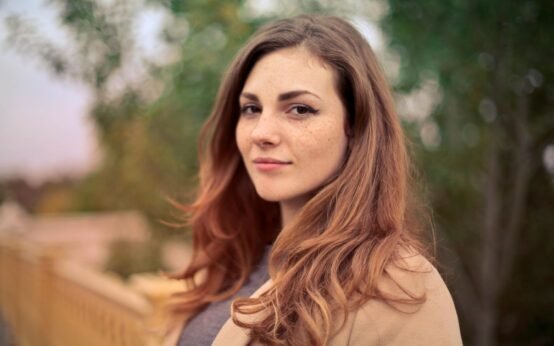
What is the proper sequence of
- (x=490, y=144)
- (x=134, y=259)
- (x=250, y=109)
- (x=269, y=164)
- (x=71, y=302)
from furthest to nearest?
(x=134, y=259)
(x=71, y=302)
(x=490, y=144)
(x=250, y=109)
(x=269, y=164)

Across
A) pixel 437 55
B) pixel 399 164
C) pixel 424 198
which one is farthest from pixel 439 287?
pixel 437 55

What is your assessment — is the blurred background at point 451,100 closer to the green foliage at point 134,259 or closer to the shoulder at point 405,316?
the shoulder at point 405,316

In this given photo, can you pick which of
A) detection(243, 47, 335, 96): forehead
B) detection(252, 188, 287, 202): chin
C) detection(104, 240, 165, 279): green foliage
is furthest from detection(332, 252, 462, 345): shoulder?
detection(104, 240, 165, 279): green foliage

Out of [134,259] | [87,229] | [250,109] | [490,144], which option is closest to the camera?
[250,109]

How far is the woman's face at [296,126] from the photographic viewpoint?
156 centimetres

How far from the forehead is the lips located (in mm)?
203

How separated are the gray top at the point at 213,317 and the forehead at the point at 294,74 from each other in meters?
0.68

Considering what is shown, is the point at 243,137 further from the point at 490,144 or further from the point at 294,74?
the point at 490,144

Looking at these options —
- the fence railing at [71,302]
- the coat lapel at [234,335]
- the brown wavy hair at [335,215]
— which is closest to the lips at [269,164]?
the brown wavy hair at [335,215]

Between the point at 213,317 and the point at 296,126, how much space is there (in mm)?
714

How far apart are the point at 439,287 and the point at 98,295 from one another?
265 cm

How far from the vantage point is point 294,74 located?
157 centimetres

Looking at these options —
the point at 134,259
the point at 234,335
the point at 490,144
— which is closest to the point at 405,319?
the point at 234,335

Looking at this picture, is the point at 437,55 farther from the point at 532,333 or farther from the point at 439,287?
the point at 532,333
